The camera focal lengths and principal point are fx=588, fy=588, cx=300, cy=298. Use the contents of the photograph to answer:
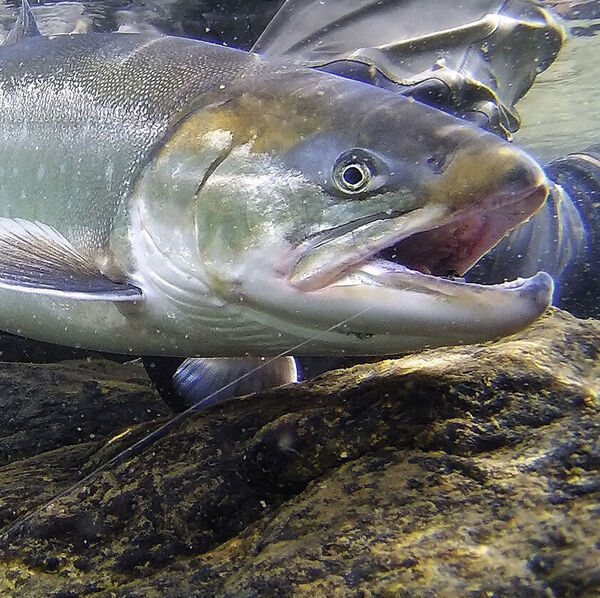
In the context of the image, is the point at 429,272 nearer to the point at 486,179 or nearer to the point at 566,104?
the point at 486,179

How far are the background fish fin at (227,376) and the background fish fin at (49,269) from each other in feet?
2.20

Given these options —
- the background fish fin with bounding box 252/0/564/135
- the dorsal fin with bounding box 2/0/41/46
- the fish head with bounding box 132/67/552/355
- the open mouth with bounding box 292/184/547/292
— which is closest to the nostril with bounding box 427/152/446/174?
the fish head with bounding box 132/67/552/355

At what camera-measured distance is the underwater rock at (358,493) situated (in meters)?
1.35

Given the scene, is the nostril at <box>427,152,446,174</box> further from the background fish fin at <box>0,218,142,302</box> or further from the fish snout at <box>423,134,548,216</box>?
the background fish fin at <box>0,218,142,302</box>

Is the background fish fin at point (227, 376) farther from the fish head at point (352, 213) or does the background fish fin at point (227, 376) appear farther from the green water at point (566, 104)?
the green water at point (566, 104)

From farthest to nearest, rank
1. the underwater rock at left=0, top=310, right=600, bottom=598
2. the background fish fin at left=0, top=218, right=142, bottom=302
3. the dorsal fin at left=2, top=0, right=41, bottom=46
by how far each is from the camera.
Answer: the dorsal fin at left=2, top=0, right=41, bottom=46, the background fish fin at left=0, top=218, right=142, bottom=302, the underwater rock at left=0, top=310, right=600, bottom=598

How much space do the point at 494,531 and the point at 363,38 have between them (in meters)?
4.68

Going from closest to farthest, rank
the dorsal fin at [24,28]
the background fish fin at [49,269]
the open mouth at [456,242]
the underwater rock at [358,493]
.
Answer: the underwater rock at [358,493], the open mouth at [456,242], the background fish fin at [49,269], the dorsal fin at [24,28]

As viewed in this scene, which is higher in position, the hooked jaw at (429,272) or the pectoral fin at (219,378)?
the hooked jaw at (429,272)

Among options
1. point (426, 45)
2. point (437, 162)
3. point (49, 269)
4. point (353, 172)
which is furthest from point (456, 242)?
point (426, 45)

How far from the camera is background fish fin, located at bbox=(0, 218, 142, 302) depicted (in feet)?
6.58

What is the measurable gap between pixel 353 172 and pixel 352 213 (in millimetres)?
137

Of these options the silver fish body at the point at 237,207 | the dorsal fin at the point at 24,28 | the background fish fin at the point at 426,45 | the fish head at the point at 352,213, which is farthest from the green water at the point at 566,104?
the fish head at the point at 352,213

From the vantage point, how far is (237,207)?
6.27 feet
